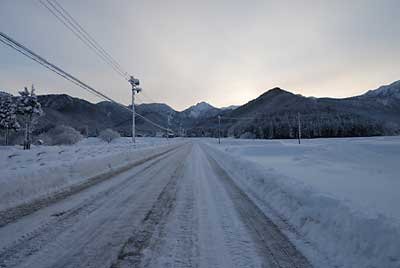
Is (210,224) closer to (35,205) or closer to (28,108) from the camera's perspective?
(35,205)

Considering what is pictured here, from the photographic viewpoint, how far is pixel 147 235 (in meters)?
3.67

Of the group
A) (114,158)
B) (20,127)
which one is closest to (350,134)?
(114,158)

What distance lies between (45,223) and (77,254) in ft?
5.64

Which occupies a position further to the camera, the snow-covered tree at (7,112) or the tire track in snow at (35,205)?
the snow-covered tree at (7,112)

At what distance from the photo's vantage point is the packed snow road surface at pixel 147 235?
292 cm

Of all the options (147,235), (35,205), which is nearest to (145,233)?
(147,235)

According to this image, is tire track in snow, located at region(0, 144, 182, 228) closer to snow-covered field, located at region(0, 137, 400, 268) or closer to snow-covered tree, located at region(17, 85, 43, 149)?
snow-covered field, located at region(0, 137, 400, 268)

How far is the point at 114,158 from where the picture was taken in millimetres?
14445

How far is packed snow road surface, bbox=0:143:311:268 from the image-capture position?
2.92 m

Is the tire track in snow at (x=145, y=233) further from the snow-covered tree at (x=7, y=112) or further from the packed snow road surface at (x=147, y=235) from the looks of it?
the snow-covered tree at (x=7, y=112)

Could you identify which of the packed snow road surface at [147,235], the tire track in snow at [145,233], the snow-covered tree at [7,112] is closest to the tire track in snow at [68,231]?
the packed snow road surface at [147,235]

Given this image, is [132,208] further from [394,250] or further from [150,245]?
[394,250]

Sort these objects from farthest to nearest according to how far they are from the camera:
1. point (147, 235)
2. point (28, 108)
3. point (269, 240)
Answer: point (28, 108)
point (147, 235)
point (269, 240)

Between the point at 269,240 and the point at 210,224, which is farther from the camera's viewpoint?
the point at 210,224
